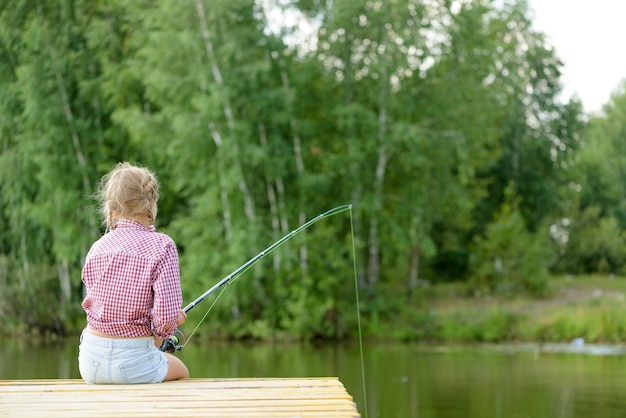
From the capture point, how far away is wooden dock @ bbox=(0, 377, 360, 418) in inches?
139

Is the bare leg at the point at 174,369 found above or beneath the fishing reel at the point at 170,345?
beneath

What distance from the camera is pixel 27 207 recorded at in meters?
21.4

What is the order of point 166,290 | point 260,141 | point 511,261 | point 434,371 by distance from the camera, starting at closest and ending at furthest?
point 166,290
point 434,371
point 260,141
point 511,261

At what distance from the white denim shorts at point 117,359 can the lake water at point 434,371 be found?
4.93 m

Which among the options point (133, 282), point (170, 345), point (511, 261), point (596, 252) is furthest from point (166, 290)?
point (596, 252)

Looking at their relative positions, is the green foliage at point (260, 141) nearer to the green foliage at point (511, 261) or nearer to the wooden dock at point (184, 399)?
the green foliage at point (511, 261)

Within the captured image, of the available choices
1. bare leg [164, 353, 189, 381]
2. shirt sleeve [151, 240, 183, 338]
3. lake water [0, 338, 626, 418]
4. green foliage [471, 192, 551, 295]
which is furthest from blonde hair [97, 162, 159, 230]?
green foliage [471, 192, 551, 295]

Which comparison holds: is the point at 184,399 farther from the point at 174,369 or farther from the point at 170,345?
the point at 170,345

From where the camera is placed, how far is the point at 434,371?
12.8 m

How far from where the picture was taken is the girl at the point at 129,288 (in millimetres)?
4172

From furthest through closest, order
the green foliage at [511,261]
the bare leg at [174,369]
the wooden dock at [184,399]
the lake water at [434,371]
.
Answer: the green foliage at [511,261], the lake water at [434,371], the bare leg at [174,369], the wooden dock at [184,399]

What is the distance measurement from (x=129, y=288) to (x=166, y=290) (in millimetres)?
152

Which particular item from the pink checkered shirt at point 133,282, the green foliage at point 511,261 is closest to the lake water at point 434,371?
the green foliage at point 511,261

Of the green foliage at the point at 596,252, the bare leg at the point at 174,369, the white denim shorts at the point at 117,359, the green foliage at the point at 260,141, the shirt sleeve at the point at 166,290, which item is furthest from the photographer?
the green foliage at the point at 596,252
